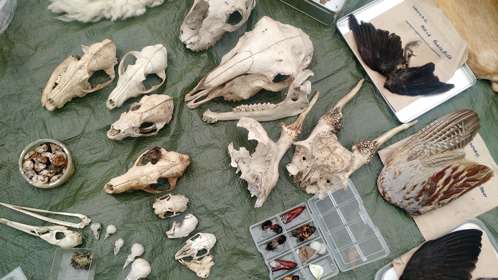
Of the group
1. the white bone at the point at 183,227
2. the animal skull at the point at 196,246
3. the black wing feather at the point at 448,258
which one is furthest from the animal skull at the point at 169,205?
the black wing feather at the point at 448,258

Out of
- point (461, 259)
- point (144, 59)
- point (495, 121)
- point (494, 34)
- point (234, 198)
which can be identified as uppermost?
point (494, 34)

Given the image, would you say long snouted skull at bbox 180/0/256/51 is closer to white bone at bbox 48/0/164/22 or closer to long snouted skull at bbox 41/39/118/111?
white bone at bbox 48/0/164/22

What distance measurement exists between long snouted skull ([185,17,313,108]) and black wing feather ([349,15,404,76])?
1.16 feet

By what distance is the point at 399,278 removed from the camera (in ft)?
9.09

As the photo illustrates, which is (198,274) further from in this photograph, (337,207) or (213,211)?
(337,207)

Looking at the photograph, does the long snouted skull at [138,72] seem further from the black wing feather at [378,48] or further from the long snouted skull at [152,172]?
the black wing feather at [378,48]

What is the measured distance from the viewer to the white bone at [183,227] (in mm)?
2779

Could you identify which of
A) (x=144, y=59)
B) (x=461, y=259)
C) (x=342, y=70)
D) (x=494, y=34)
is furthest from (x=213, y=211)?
(x=494, y=34)

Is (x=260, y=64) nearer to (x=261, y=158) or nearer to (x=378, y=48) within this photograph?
(x=261, y=158)

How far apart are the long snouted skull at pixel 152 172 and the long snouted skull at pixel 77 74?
1.69 ft

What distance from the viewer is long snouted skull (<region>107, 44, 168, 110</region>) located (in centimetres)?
287

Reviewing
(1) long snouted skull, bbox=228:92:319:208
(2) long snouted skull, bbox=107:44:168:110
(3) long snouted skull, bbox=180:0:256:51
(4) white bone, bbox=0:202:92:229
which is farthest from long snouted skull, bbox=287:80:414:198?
(4) white bone, bbox=0:202:92:229

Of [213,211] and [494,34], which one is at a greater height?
[494,34]

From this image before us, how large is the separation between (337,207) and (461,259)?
2.25 feet
